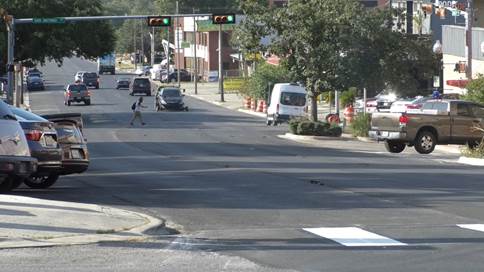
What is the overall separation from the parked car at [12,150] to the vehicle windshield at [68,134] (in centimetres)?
301

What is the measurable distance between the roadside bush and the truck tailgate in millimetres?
10544

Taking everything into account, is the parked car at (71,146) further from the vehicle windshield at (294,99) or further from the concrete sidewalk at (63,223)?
the vehicle windshield at (294,99)

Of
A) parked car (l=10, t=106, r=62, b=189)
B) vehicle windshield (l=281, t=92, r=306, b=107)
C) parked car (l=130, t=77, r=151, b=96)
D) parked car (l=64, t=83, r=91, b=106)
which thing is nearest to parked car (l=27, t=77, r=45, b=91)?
parked car (l=130, t=77, r=151, b=96)

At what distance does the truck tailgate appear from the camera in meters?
33.4

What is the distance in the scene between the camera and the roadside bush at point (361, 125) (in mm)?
44938

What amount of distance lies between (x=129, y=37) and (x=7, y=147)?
162 m

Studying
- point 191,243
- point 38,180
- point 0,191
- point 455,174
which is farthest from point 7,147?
point 455,174

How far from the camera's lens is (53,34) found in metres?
62.2

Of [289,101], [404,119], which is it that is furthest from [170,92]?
[404,119]

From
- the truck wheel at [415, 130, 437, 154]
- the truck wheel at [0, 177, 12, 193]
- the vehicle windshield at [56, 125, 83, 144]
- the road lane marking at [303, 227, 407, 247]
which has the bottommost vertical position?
the truck wheel at [415, 130, 437, 154]

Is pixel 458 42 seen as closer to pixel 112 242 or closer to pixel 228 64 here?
pixel 112 242

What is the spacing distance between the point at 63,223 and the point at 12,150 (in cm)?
325

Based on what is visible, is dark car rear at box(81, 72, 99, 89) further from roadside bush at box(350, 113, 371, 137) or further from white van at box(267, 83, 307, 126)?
roadside bush at box(350, 113, 371, 137)

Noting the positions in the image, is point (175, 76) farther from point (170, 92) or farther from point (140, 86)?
point (170, 92)
